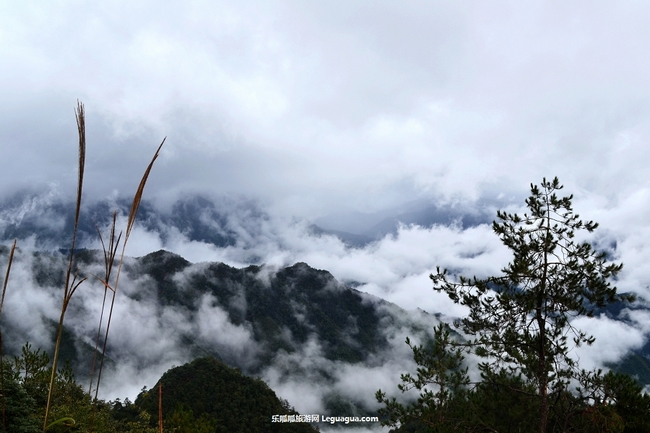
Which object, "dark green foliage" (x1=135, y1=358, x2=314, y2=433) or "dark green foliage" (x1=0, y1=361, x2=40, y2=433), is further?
"dark green foliage" (x1=135, y1=358, x2=314, y2=433)

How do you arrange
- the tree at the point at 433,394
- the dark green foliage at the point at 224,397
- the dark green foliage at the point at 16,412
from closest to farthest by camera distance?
the dark green foliage at the point at 16,412 → the tree at the point at 433,394 → the dark green foliage at the point at 224,397

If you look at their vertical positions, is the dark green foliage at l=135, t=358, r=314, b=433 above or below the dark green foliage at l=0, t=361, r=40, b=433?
above

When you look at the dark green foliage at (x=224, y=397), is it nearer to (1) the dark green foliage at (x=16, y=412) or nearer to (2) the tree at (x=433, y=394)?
(2) the tree at (x=433, y=394)

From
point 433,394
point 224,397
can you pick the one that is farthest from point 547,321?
point 224,397

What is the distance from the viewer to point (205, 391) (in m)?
86.2

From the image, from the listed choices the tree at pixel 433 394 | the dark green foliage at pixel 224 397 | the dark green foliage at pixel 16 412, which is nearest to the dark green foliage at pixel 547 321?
the tree at pixel 433 394

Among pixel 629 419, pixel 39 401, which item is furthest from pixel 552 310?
pixel 39 401

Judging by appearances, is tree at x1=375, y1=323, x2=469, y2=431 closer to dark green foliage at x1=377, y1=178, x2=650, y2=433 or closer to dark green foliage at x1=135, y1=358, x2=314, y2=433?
dark green foliage at x1=377, y1=178, x2=650, y2=433

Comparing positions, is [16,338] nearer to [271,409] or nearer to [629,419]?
[271,409]

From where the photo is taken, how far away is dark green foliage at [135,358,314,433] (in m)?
75.2

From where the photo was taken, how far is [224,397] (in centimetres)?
8494

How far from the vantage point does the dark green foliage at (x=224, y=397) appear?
75188 millimetres

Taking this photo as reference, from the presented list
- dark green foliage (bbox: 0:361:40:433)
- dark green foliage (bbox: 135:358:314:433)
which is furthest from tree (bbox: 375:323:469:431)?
dark green foliage (bbox: 135:358:314:433)

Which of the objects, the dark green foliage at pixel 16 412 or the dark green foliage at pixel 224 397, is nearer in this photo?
the dark green foliage at pixel 16 412
